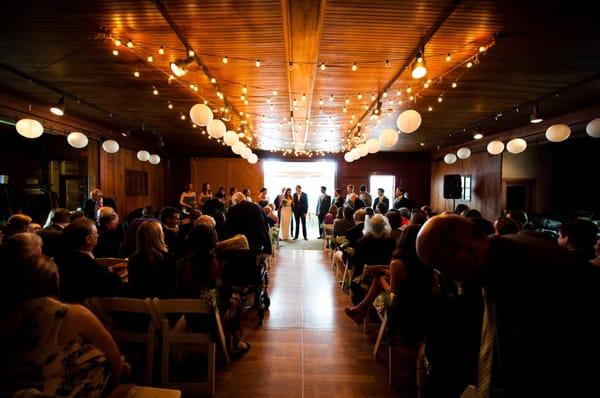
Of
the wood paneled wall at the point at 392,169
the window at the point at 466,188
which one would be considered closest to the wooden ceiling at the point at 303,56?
the window at the point at 466,188

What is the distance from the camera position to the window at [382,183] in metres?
12.4

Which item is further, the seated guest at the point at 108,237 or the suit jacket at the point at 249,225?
the suit jacket at the point at 249,225

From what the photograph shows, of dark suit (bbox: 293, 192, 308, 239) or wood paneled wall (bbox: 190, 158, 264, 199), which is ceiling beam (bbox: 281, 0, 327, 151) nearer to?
dark suit (bbox: 293, 192, 308, 239)

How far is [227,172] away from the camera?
40.1 ft

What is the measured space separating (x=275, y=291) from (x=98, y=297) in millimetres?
2807

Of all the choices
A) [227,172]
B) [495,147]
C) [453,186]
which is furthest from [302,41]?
[227,172]

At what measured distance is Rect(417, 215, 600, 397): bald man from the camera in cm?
82

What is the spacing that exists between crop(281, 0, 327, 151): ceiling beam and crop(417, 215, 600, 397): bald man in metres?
2.35

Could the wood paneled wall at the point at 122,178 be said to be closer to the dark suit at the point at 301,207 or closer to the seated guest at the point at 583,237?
the dark suit at the point at 301,207

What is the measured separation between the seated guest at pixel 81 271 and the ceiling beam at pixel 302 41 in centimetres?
236

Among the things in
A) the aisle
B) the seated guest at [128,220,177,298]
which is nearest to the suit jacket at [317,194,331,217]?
the aisle

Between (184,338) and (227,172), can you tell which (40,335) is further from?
(227,172)

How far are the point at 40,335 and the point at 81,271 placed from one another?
1.03m

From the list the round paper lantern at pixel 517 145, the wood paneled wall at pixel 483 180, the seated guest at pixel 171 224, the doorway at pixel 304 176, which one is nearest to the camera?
the seated guest at pixel 171 224
